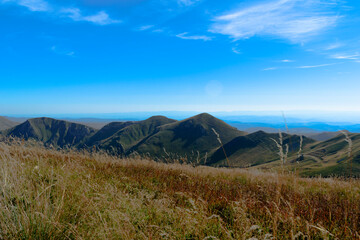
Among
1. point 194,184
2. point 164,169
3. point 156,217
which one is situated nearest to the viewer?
point 156,217

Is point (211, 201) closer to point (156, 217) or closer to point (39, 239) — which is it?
point (156, 217)

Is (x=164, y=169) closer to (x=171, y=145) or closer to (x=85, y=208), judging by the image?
(x=85, y=208)

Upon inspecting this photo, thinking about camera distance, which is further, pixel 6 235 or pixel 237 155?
pixel 237 155

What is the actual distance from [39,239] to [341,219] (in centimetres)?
494

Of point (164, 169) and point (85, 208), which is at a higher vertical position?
point (85, 208)

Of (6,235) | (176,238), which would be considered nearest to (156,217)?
(176,238)

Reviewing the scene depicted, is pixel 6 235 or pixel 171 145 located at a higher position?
pixel 6 235

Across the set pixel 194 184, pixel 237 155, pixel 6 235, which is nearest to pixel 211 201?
pixel 194 184

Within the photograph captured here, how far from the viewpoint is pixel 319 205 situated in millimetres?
4434

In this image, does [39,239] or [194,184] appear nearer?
[39,239]

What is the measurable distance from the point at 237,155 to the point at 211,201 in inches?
6457

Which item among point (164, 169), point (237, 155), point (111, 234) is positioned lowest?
point (237, 155)

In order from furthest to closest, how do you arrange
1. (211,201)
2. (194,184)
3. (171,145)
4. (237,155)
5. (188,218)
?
(171,145)
(237,155)
(194,184)
(211,201)
(188,218)

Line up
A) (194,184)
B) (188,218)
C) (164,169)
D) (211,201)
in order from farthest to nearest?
(164,169) → (194,184) → (211,201) → (188,218)
